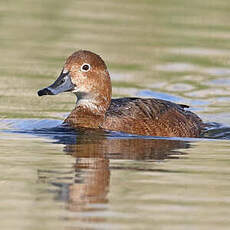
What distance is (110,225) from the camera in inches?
265

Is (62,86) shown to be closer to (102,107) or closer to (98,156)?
(102,107)

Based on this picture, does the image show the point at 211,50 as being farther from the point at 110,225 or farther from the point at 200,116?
the point at 110,225

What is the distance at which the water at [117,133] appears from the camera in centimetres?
726

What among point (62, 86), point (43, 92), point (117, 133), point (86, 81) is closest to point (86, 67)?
point (86, 81)

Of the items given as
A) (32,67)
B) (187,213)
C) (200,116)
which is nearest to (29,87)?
(32,67)

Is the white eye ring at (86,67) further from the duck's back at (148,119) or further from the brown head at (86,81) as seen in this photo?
the duck's back at (148,119)

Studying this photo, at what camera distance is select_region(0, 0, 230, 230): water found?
7262 mm

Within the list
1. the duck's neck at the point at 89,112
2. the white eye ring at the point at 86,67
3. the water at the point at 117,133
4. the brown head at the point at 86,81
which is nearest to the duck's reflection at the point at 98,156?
the water at the point at 117,133

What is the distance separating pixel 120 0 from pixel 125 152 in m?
15.2

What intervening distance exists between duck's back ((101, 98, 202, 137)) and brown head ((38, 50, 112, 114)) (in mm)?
189

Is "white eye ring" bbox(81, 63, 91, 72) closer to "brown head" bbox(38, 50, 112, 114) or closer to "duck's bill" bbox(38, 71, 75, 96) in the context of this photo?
"brown head" bbox(38, 50, 112, 114)

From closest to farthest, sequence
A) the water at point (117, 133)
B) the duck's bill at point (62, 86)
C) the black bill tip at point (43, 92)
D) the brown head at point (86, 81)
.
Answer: the water at point (117, 133)
the black bill tip at point (43, 92)
the duck's bill at point (62, 86)
the brown head at point (86, 81)

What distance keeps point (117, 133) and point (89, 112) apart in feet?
1.89

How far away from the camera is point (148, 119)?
11.5m
